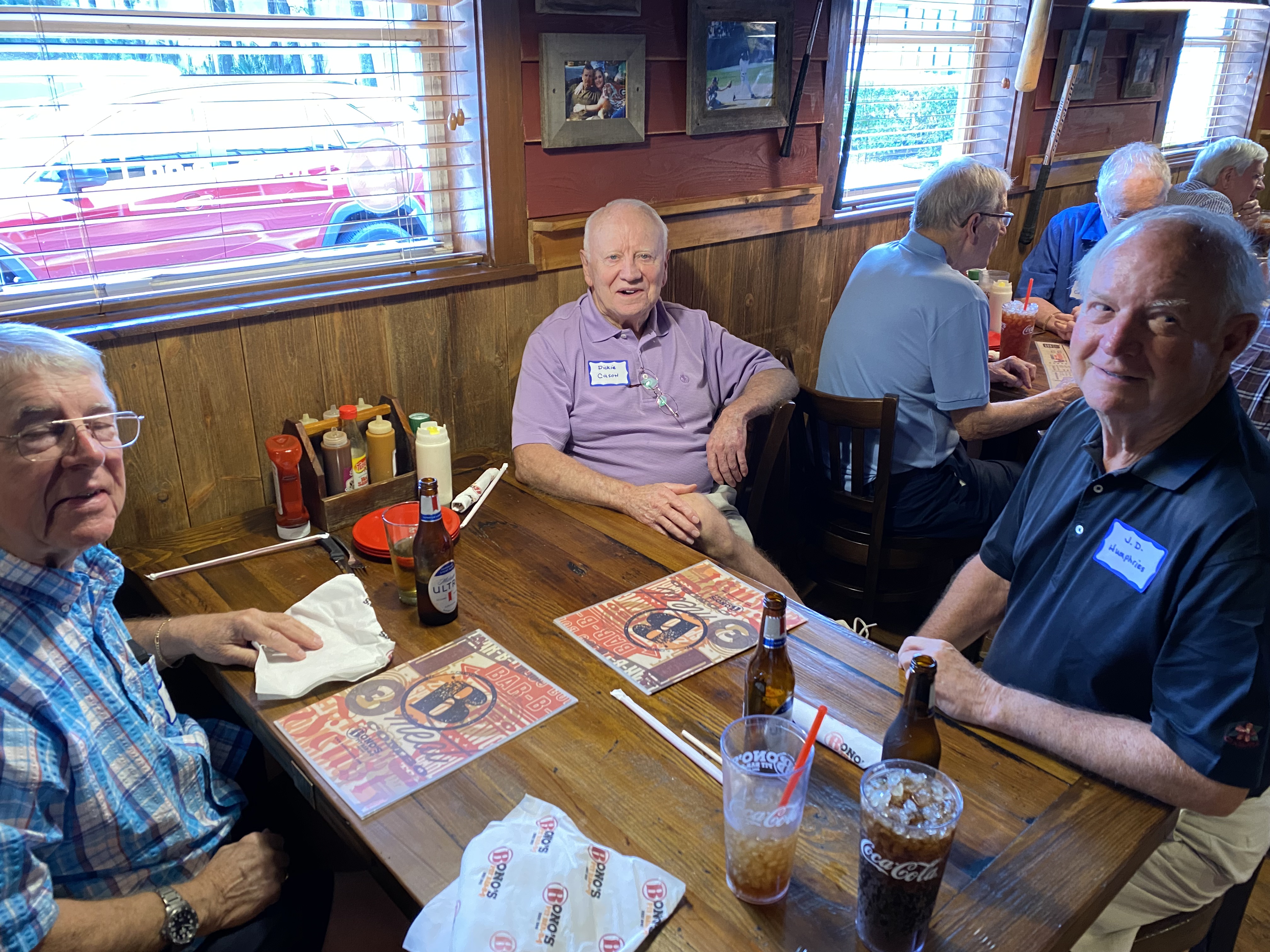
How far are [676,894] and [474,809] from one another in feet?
0.92

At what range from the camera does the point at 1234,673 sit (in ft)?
3.58

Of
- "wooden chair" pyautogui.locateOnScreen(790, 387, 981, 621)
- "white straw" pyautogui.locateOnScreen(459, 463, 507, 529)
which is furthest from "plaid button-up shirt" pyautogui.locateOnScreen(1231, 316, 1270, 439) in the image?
"white straw" pyautogui.locateOnScreen(459, 463, 507, 529)

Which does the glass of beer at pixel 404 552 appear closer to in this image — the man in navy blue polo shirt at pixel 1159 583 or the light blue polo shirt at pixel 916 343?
the man in navy blue polo shirt at pixel 1159 583

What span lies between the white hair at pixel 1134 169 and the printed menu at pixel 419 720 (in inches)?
125

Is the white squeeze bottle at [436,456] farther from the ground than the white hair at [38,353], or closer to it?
closer to it

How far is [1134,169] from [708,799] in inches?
128

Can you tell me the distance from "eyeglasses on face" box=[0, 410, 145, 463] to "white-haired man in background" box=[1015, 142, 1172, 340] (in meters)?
3.15

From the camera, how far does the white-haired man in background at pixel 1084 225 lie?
3.28 m

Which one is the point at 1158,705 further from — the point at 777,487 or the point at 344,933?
the point at 777,487

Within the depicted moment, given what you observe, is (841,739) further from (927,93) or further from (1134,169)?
(927,93)

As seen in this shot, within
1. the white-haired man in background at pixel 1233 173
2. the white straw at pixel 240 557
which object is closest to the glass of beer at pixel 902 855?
the white straw at pixel 240 557

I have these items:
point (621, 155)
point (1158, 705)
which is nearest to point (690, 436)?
point (621, 155)

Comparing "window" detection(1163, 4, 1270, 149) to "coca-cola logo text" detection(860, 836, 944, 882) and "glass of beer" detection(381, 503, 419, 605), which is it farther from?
"coca-cola logo text" detection(860, 836, 944, 882)

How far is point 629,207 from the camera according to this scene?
227 cm
